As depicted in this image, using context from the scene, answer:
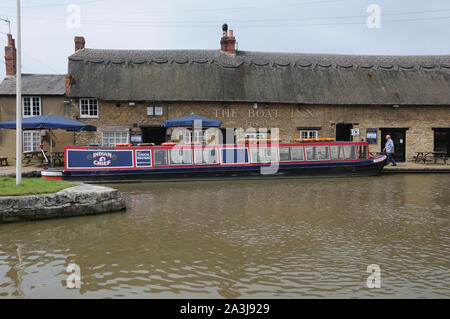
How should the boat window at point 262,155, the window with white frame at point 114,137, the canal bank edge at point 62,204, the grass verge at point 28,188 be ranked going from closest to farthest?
the canal bank edge at point 62,204
the grass verge at point 28,188
the boat window at point 262,155
the window with white frame at point 114,137

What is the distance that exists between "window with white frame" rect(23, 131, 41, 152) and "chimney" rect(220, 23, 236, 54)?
451 inches

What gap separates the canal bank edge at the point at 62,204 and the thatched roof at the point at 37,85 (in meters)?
13.8

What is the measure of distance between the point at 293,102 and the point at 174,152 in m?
8.57

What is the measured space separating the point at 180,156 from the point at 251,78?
8568 mm

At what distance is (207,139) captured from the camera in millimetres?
21359

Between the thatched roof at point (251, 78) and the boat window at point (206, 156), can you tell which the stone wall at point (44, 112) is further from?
the boat window at point (206, 156)

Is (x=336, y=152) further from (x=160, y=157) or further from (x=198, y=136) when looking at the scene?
(x=198, y=136)

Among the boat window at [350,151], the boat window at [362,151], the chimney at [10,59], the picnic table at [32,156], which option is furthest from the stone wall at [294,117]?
the boat window at [350,151]

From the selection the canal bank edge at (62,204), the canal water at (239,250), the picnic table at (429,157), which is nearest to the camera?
the canal water at (239,250)

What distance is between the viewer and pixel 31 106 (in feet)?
67.4

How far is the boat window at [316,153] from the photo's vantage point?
15937 mm

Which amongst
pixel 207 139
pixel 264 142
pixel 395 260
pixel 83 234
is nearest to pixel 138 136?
pixel 207 139

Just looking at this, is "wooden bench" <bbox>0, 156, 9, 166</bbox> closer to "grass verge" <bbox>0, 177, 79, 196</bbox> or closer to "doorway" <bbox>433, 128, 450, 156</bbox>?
"grass verge" <bbox>0, 177, 79, 196</bbox>

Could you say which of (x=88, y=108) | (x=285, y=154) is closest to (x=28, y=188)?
(x=285, y=154)
